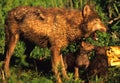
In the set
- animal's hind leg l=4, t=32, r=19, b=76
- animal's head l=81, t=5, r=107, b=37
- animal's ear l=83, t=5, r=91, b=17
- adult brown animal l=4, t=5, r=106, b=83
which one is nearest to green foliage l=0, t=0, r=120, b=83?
animal's hind leg l=4, t=32, r=19, b=76

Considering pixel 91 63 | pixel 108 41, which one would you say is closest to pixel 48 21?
pixel 91 63

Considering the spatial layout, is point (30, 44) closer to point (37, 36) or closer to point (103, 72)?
point (37, 36)

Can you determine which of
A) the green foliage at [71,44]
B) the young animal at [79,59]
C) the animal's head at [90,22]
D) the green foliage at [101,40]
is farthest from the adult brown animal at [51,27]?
the green foliage at [101,40]

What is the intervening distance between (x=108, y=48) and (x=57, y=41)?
157cm

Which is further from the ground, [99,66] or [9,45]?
[9,45]

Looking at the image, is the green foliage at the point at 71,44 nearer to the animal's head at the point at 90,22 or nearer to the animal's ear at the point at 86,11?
the animal's head at the point at 90,22

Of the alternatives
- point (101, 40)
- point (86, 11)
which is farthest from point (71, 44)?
point (86, 11)

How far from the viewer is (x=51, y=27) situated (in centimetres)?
984

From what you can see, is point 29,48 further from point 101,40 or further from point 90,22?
point 101,40

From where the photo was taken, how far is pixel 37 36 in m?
10.0

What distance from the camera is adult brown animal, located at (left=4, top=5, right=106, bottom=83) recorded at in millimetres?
9844

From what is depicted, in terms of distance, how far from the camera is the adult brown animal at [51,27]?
388 inches

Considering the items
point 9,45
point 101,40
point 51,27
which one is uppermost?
point 51,27

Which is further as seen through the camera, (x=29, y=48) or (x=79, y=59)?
(x=29, y=48)
